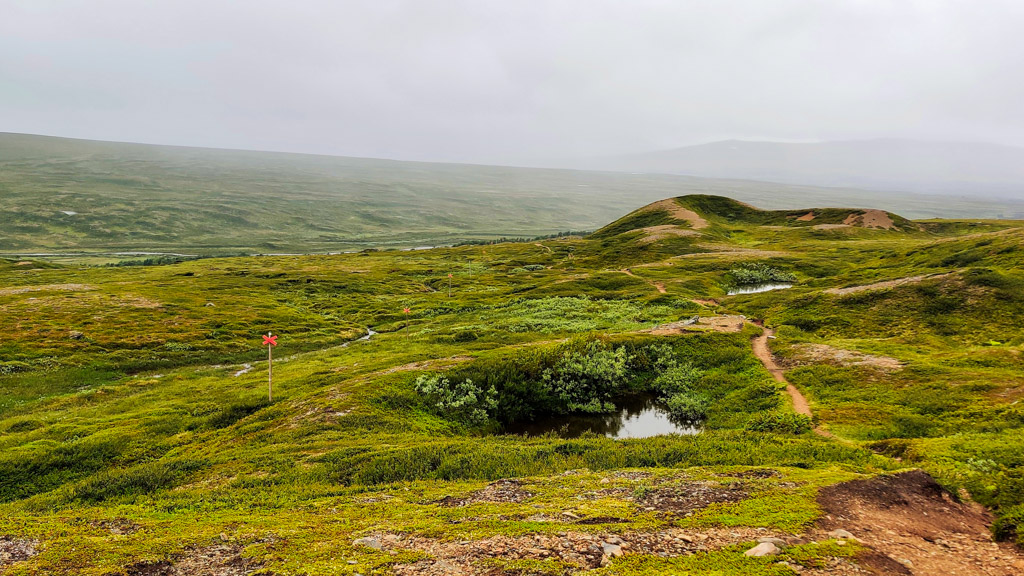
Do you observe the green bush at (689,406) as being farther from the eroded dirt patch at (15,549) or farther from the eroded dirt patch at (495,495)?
the eroded dirt patch at (15,549)

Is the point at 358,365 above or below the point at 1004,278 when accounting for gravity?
below

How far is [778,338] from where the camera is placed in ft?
135

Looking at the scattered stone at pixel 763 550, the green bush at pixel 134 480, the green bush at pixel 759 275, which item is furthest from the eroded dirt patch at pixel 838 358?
the green bush at pixel 759 275

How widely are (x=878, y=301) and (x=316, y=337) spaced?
72.3 metres

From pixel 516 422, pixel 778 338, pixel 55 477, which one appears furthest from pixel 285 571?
pixel 778 338

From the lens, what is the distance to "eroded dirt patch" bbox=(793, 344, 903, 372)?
29.8 metres

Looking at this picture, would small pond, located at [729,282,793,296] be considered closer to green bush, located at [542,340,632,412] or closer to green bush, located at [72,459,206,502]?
green bush, located at [542,340,632,412]

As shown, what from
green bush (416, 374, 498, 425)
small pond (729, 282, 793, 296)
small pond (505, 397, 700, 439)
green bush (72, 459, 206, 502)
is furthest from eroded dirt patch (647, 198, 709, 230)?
green bush (72, 459, 206, 502)

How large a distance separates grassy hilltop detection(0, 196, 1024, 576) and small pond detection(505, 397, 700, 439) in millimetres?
1035

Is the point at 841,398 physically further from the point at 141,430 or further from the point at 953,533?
the point at 141,430

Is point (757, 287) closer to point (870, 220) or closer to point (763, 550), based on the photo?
point (763, 550)

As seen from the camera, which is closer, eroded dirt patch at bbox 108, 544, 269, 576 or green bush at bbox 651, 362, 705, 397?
eroded dirt patch at bbox 108, 544, 269, 576

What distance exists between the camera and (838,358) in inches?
1281

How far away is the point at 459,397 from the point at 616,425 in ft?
38.0
